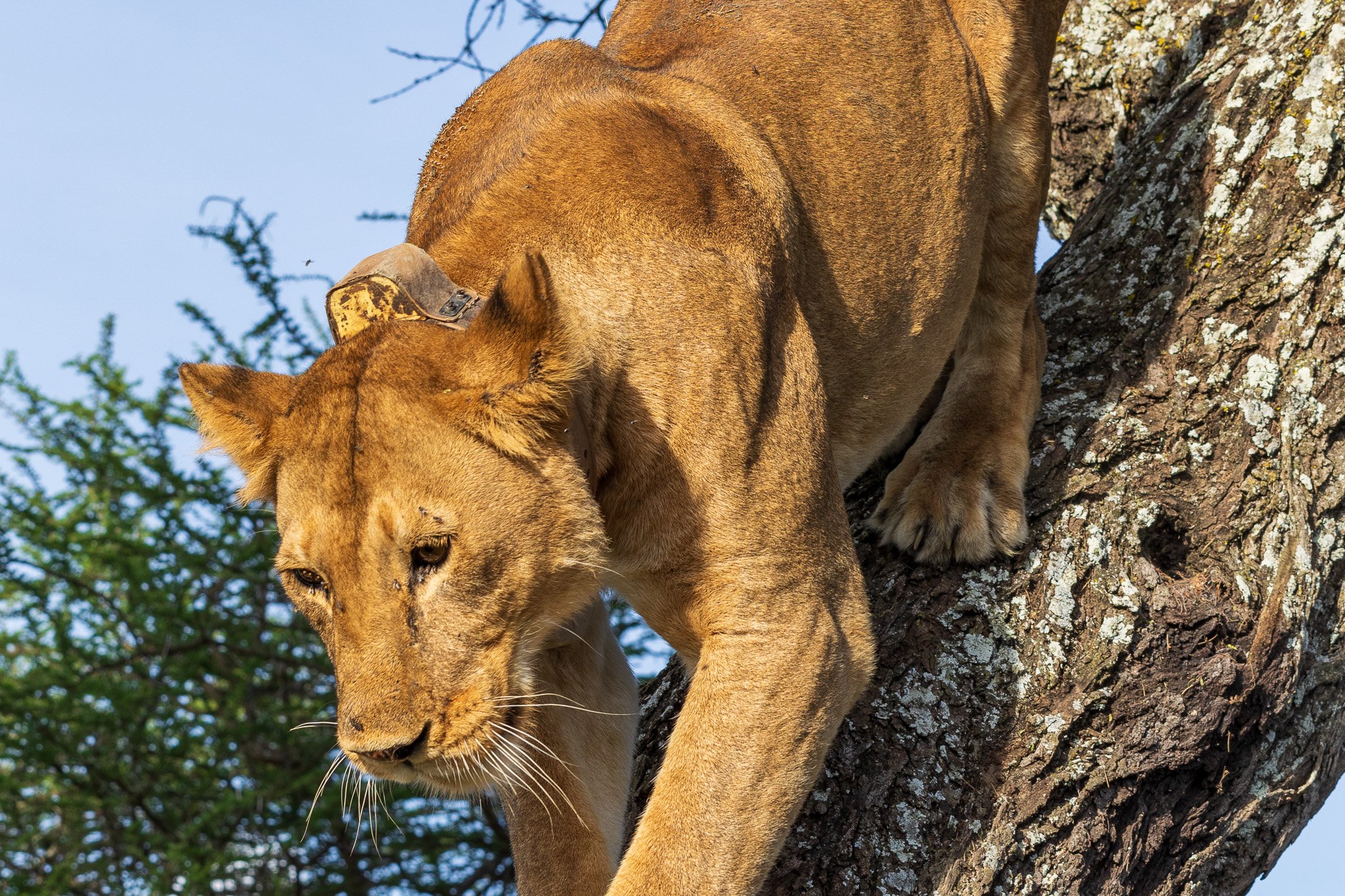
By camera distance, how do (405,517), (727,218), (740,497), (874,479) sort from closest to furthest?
(405,517), (740,497), (727,218), (874,479)

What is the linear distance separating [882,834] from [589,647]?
2.55 feet

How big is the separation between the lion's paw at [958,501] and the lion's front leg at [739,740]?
84 centimetres

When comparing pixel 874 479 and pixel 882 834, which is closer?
pixel 882 834

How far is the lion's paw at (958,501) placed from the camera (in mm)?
3273

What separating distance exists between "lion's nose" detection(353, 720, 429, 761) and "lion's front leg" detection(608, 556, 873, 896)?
19.8 inches

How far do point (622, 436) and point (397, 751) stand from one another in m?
0.70

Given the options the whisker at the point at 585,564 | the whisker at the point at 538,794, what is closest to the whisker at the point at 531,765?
the whisker at the point at 538,794

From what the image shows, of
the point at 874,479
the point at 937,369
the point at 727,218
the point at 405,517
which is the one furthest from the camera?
the point at 874,479

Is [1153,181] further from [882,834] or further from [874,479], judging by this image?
[882,834]

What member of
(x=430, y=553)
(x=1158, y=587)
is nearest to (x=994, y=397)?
(x=1158, y=587)

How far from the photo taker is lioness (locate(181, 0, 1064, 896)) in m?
2.26

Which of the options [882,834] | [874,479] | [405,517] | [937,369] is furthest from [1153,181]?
[405,517]

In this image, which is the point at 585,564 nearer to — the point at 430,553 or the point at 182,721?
the point at 430,553

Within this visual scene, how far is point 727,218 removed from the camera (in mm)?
2646
